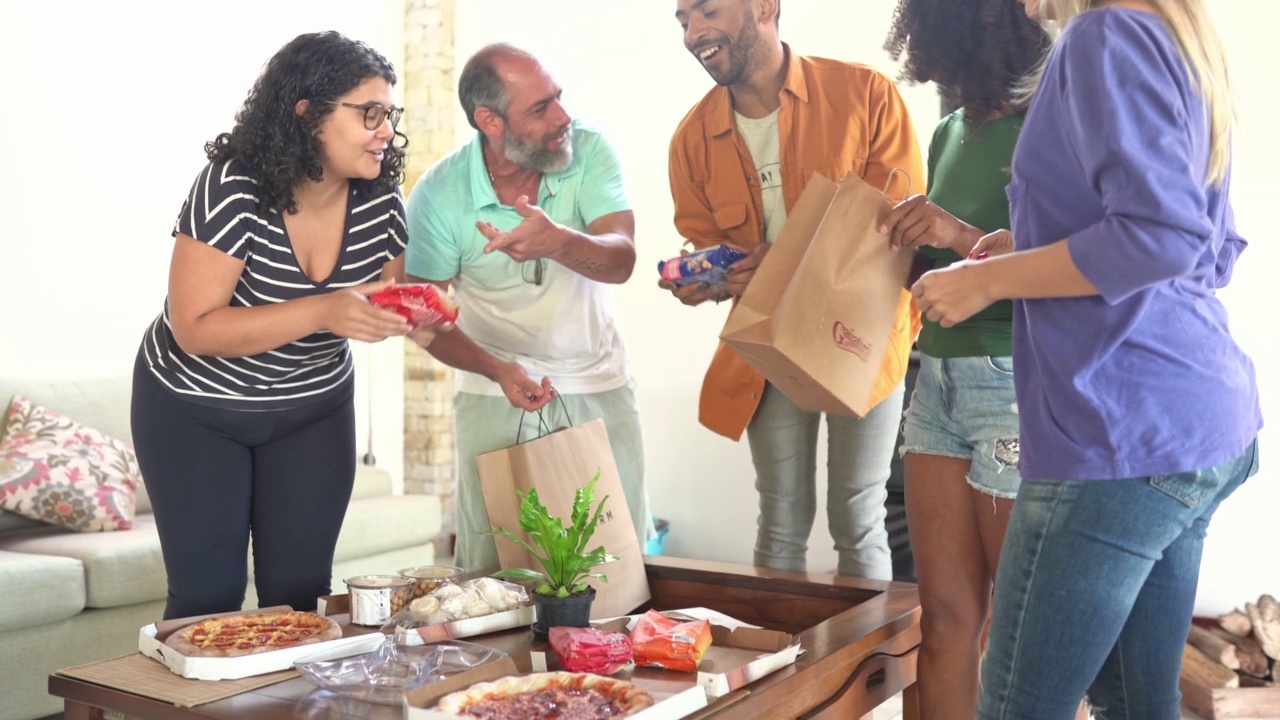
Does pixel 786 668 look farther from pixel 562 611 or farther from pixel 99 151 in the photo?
pixel 99 151

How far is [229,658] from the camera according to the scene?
4.80 feet

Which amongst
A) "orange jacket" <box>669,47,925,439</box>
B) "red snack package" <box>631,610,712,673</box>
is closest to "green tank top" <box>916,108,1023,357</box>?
"orange jacket" <box>669,47,925,439</box>

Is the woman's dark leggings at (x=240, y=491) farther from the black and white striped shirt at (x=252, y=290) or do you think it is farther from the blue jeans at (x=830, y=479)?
the blue jeans at (x=830, y=479)

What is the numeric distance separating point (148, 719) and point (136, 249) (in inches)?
119

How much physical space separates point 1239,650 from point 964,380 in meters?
2.16

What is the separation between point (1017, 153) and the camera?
4.24 ft

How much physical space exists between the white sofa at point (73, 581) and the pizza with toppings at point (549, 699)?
1.93 meters

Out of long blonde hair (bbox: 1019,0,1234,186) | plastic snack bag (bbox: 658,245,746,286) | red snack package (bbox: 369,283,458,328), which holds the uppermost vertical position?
long blonde hair (bbox: 1019,0,1234,186)

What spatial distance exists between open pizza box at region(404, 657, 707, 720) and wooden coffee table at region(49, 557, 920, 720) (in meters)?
0.03

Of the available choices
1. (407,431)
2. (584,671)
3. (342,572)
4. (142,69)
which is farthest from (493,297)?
(407,431)

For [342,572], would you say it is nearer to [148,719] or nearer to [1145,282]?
[148,719]

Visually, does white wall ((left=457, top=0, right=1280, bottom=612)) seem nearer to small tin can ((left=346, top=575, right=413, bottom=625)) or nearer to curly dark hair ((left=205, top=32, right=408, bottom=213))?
curly dark hair ((left=205, top=32, right=408, bottom=213))

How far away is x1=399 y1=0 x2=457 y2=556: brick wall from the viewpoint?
16.8 ft

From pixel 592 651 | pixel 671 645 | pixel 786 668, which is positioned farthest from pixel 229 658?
pixel 786 668
